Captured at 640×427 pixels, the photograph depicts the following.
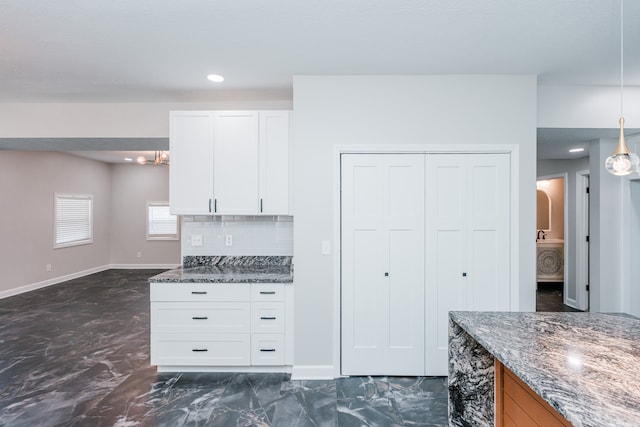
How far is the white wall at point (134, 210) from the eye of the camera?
8141mm

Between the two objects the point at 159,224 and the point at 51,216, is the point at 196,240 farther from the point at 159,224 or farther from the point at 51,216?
the point at 159,224

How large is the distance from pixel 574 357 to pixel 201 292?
8.46 feet

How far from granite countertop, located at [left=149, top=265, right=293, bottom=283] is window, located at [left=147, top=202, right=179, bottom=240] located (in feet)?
17.6

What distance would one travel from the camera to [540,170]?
18.6 ft

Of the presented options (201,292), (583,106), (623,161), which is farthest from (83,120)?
(583,106)

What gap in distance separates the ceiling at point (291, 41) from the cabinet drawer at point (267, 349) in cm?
230

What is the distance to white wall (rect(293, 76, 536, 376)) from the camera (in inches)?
110

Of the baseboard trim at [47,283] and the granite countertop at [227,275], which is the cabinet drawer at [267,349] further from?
the baseboard trim at [47,283]

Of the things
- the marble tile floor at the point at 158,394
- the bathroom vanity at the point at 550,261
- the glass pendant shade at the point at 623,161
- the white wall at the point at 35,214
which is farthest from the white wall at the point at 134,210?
the glass pendant shade at the point at 623,161

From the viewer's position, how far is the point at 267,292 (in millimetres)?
2846

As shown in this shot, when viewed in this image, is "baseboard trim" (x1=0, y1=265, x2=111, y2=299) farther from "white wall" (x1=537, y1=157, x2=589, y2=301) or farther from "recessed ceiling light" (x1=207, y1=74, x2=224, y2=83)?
"white wall" (x1=537, y1=157, x2=589, y2=301)

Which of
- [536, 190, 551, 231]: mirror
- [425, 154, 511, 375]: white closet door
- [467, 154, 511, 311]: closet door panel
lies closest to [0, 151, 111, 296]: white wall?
[425, 154, 511, 375]: white closet door

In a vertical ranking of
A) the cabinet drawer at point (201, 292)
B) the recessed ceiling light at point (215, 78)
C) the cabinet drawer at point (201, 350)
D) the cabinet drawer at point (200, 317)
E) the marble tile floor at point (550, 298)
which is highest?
the recessed ceiling light at point (215, 78)

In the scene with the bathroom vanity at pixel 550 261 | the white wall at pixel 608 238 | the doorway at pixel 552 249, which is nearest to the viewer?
the white wall at pixel 608 238
